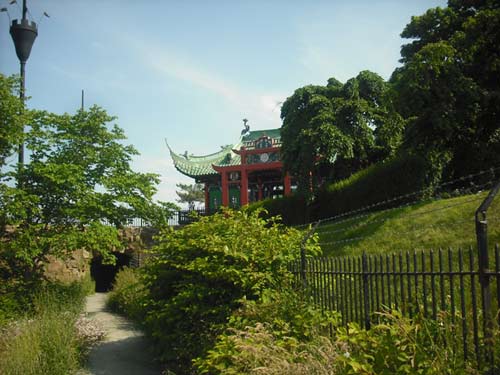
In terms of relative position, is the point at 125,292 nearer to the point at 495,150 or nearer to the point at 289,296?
the point at 289,296

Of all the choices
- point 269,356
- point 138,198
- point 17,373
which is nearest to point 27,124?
point 138,198

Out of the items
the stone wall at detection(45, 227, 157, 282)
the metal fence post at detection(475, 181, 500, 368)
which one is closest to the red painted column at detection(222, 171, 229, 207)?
the stone wall at detection(45, 227, 157, 282)

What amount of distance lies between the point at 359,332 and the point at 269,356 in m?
0.83

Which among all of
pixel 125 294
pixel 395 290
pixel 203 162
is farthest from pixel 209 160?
pixel 395 290

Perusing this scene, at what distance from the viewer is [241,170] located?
2819 centimetres

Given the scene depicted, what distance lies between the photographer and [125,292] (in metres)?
13.1

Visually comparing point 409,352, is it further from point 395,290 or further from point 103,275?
point 103,275

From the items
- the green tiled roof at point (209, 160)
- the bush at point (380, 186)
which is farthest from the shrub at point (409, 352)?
the green tiled roof at point (209, 160)

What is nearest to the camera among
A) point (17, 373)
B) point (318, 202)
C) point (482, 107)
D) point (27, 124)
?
point (17, 373)

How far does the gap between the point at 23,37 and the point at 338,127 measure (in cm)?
1137

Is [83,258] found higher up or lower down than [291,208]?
lower down

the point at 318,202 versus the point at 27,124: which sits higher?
the point at 27,124

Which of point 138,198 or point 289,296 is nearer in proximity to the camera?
point 289,296

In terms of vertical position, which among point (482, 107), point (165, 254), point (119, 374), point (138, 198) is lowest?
point (119, 374)
